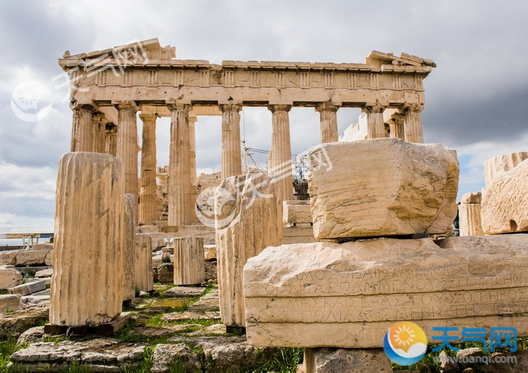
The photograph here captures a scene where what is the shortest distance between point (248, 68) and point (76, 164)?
16.0 m

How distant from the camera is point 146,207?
809 inches

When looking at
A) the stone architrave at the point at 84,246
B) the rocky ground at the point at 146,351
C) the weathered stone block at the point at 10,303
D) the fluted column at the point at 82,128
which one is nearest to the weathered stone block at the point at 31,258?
the weathered stone block at the point at 10,303

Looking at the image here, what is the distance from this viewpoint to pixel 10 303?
5840 millimetres

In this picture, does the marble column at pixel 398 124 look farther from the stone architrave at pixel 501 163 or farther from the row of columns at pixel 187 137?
the stone architrave at pixel 501 163

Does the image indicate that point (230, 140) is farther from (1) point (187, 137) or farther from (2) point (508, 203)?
(2) point (508, 203)

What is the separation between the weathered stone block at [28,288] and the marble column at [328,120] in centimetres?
1434

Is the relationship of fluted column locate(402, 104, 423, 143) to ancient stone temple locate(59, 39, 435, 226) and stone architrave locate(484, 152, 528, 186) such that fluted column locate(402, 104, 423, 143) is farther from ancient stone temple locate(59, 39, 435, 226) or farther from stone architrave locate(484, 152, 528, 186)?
stone architrave locate(484, 152, 528, 186)

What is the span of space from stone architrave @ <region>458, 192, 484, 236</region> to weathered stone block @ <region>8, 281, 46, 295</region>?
996 centimetres

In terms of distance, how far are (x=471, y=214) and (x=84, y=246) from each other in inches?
356

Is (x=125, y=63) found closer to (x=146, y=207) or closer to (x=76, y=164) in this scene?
(x=146, y=207)

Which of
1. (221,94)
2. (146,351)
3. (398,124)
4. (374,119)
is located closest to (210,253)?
(146,351)

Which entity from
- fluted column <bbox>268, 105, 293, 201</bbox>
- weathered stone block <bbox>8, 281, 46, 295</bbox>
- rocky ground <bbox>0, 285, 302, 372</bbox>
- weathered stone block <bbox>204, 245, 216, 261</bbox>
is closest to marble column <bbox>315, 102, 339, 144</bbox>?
fluted column <bbox>268, 105, 293, 201</bbox>

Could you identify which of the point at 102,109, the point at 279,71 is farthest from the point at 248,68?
the point at 102,109

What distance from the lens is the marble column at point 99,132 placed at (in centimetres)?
2012
